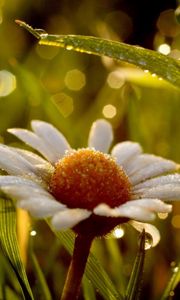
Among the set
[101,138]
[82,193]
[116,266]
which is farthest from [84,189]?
[116,266]

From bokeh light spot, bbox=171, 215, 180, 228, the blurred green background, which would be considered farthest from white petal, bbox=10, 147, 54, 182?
bokeh light spot, bbox=171, 215, 180, 228

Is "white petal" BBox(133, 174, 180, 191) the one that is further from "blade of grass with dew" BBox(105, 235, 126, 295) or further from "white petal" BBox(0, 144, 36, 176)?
"blade of grass with dew" BBox(105, 235, 126, 295)

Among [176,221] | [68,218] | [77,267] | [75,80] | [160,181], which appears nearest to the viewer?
[68,218]

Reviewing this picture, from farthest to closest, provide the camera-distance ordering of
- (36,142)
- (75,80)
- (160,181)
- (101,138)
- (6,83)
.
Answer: (75,80), (6,83), (101,138), (36,142), (160,181)

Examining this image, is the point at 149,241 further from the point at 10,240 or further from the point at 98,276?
the point at 10,240

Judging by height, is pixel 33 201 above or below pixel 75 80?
below

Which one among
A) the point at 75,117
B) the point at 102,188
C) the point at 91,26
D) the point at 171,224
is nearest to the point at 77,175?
the point at 102,188
